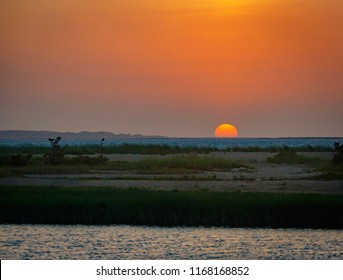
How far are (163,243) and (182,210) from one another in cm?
472

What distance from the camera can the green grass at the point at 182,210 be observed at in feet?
121

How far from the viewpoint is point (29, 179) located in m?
59.9

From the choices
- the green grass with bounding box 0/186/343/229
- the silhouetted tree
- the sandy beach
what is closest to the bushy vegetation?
the sandy beach

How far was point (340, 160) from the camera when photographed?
73.4m

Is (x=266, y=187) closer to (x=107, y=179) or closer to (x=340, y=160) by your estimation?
(x=107, y=179)

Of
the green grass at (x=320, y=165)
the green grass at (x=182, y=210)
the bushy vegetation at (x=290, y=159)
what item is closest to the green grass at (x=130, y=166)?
the green grass at (x=320, y=165)

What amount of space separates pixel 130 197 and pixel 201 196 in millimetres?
3320

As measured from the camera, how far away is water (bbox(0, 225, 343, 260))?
1233 inches

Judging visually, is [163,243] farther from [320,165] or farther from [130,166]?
[320,165]
